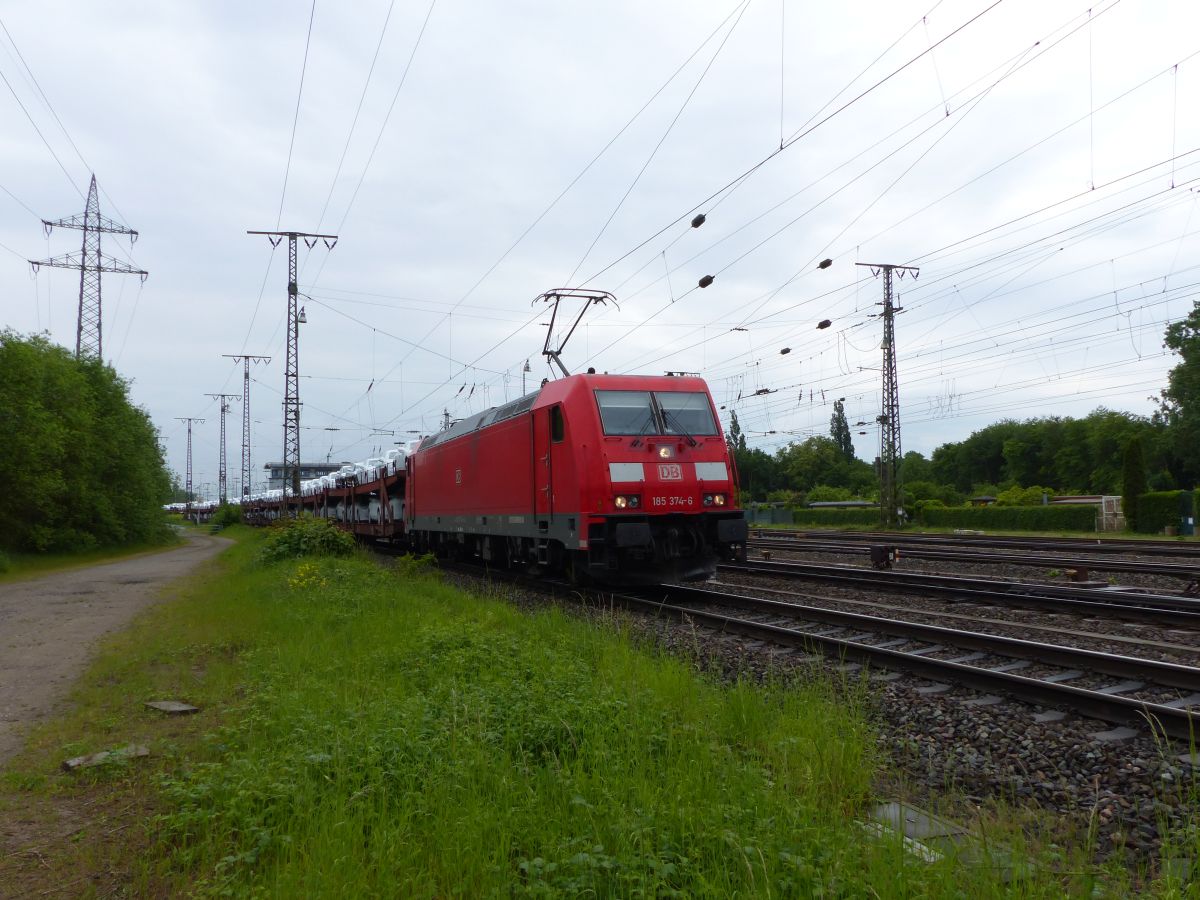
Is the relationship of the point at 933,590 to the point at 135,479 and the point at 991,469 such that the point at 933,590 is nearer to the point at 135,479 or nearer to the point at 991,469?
the point at 135,479

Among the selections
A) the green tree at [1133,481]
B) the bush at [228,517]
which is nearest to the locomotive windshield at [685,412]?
the green tree at [1133,481]

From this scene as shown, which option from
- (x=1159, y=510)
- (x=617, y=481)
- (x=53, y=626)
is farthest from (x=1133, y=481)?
(x=53, y=626)

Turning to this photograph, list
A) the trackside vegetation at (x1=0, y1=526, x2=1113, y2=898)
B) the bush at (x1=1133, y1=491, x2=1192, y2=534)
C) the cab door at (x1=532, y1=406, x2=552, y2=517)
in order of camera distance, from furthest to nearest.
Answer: the bush at (x1=1133, y1=491, x2=1192, y2=534), the cab door at (x1=532, y1=406, x2=552, y2=517), the trackside vegetation at (x1=0, y1=526, x2=1113, y2=898)

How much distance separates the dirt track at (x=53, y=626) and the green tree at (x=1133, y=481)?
32.1m

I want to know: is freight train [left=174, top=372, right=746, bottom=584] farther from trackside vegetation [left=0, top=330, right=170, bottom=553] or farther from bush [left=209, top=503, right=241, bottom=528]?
bush [left=209, top=503, right=241, bottom=528]

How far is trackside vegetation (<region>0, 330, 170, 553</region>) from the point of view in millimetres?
27750

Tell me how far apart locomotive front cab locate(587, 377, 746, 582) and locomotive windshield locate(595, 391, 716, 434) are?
0.05 ft

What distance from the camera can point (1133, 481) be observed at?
31.9 metres

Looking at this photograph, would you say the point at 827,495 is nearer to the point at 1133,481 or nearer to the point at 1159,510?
the point at 1133,481

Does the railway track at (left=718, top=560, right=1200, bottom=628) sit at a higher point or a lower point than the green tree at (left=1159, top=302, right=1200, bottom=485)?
lower

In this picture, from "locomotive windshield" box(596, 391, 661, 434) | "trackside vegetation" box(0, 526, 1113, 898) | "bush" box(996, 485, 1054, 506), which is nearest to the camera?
"trackside vegetation" box(0, 526, 1113, 898)

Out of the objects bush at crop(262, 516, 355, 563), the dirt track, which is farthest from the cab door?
bush at crop(262, 516, 355, 563)

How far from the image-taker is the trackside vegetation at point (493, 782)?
10.4 feet

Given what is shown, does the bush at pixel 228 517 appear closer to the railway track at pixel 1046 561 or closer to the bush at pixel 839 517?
the bush at pixel 839 517
